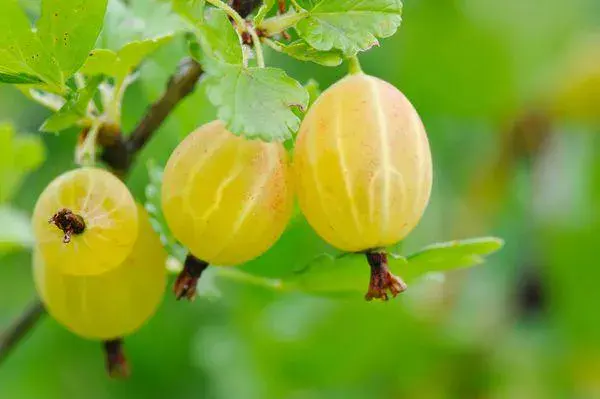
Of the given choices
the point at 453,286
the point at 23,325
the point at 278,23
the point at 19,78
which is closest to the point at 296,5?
the point at 278,23

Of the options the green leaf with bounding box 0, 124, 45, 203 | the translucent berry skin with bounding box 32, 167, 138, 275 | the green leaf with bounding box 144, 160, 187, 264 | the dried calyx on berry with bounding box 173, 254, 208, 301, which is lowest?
the green leaf with bounding box 0, 124, 45, 203

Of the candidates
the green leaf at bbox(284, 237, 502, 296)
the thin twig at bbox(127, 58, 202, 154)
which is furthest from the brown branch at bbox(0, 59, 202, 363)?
the green leaf at bbox(284, 237, 502, 296)

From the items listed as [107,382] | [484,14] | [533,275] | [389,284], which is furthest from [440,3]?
[389,284]

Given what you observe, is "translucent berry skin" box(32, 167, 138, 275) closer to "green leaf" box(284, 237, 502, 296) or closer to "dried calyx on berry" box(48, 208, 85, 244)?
"dried calyx on berry" box(48, 208, 85, 244)

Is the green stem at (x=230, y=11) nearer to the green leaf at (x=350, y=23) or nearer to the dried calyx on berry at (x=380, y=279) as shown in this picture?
the green leaf at (x=350, y=23)

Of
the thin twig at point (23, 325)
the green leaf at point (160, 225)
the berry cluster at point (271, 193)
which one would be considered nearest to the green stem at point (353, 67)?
the berry cluster at point (271, 193)

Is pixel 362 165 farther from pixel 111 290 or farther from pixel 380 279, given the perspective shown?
pixel 111 290
